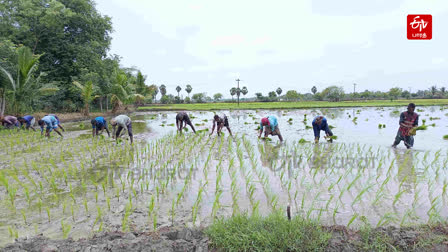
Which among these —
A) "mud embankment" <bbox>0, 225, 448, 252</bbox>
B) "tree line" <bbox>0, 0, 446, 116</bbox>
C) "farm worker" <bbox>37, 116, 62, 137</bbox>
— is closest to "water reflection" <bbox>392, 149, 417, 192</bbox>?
"mud embankment" <bbox>0, 225, 448, 252</bbox>

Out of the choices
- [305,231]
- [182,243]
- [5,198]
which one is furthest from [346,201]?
[5,198]

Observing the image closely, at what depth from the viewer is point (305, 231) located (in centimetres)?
241

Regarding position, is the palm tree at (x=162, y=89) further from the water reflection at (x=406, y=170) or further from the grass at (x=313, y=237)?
the grass at (x=313, y=237)

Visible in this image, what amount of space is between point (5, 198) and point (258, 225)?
144 inches

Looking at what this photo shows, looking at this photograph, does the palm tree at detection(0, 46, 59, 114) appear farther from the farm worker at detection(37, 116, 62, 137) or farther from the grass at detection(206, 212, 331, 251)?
the grass at detection(206, 212, 331, 251)

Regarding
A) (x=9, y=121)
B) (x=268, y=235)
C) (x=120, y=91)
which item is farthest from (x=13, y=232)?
(x=120, y=91)

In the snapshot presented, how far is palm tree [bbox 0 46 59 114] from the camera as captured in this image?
11.6m

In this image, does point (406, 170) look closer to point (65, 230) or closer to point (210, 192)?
point (210, 192)

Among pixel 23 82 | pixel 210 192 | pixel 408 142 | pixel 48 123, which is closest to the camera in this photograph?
pixel 210 192

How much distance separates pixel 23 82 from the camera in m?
12.0

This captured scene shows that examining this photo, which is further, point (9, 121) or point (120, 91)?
point (120, 91)

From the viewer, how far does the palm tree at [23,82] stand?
1160cm

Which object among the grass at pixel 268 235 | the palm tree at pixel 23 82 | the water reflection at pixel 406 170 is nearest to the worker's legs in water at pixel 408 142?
the water reflection at pixel 406 170

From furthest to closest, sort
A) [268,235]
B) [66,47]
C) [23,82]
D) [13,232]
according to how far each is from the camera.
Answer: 1. [66,47]
2. [23,82]
3. [13,232]
4. [268,235]
